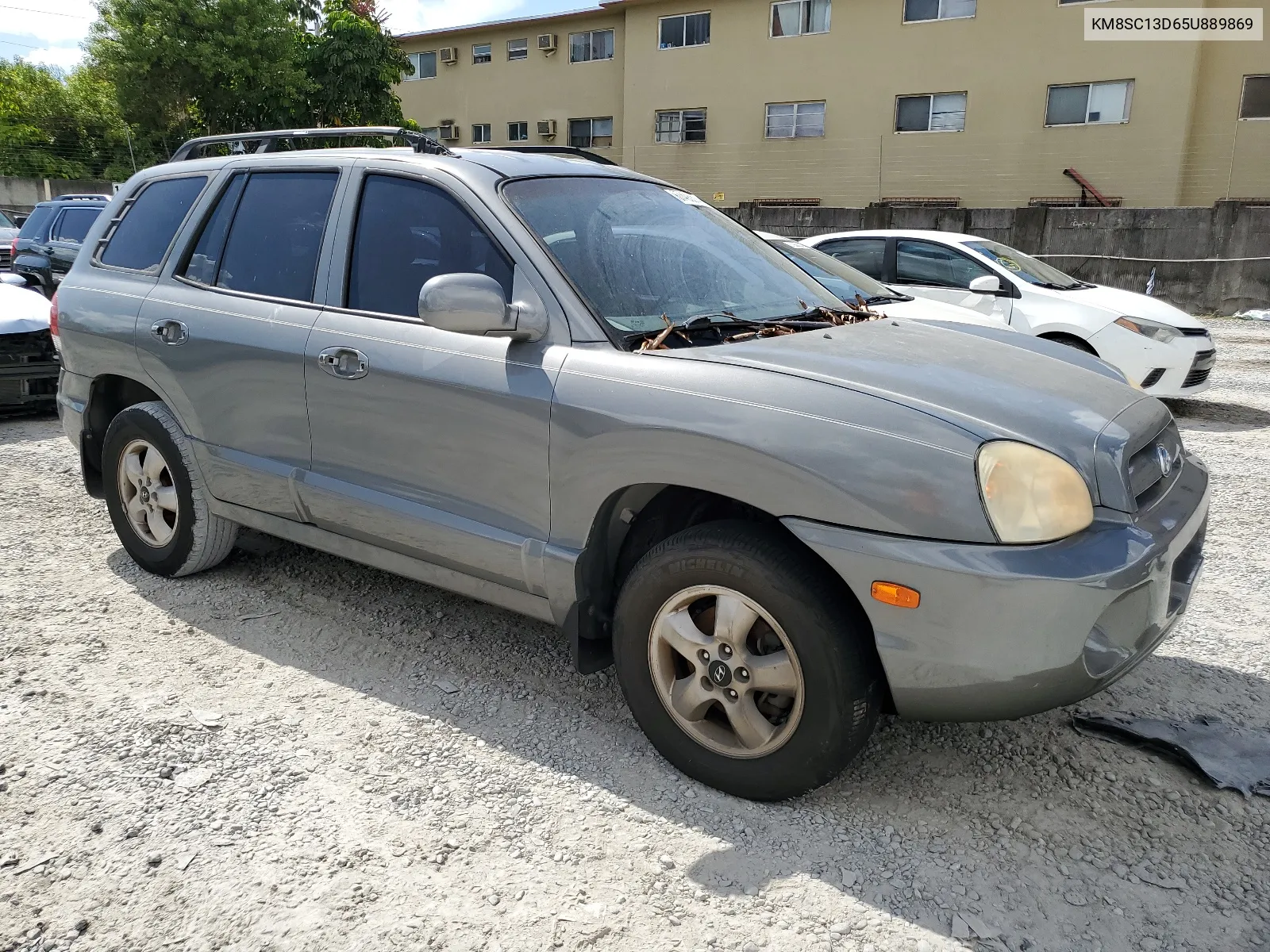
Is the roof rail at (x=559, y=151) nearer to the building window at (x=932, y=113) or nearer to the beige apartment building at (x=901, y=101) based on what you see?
the beige apartment building at (x=901, y=101)

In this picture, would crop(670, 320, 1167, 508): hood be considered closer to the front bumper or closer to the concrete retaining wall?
the front bumper

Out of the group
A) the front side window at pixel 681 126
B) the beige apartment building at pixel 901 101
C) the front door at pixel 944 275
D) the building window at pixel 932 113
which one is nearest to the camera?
the front door at pixel 944 275

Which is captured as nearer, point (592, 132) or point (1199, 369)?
point (1199, 369)

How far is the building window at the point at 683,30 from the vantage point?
88.4 feet

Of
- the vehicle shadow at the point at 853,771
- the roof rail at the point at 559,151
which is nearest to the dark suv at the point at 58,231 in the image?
the vehicle shadow at the point at 853,771

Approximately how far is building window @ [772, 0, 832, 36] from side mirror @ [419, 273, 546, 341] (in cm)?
2509

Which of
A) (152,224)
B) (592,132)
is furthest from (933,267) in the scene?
(592,132)

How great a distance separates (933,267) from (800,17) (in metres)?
19.2

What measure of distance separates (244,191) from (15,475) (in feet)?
11.2

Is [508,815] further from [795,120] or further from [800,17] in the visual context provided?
[800,17]

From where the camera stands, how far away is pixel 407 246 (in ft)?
11.5

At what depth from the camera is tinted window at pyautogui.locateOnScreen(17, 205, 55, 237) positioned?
46.0 feet

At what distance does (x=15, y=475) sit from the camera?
20.6 ft

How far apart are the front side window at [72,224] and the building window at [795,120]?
1759cm
